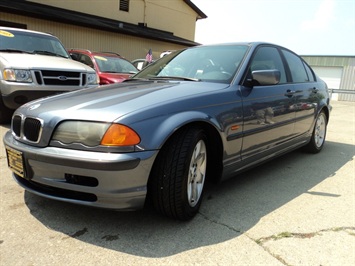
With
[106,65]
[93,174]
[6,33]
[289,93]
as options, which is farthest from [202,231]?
[106,65]

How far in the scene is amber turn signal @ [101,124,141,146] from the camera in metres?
2.14

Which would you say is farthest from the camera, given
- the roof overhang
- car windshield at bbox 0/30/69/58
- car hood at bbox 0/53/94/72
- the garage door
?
the garage door

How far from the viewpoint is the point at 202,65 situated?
3.40 m

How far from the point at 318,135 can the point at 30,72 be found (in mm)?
4703

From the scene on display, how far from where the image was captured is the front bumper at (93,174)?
6.97ft

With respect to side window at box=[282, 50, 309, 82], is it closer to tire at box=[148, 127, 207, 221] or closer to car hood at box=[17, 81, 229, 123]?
car hood at box=[17, 81, 229, 123]

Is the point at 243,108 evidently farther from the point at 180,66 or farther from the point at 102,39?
the point at 102,39

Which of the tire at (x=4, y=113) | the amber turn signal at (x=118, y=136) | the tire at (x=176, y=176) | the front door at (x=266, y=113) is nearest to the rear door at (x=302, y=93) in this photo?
the front door at (x=266, y=113)

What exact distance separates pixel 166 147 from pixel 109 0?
1669 cm

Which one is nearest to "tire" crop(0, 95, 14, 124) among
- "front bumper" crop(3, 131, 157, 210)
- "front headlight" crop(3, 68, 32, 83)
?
"front headlight" crop(3, 68, 32, 83)

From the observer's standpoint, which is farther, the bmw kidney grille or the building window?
the building window

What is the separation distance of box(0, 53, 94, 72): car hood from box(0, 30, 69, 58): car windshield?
402 millimetres

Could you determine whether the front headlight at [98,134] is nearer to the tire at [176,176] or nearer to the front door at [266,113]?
the tire at [176,176]

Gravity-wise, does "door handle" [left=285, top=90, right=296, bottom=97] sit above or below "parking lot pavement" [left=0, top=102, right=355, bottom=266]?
above
